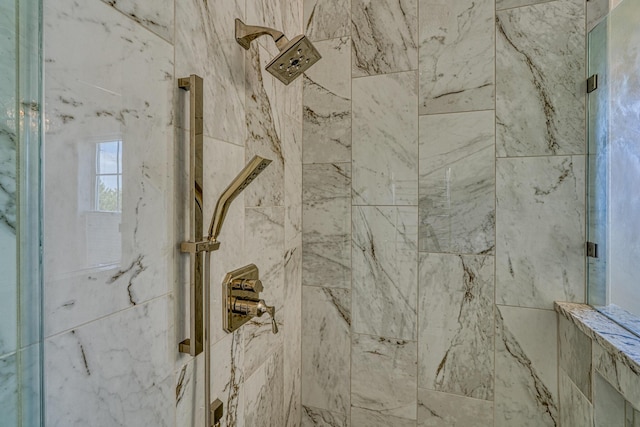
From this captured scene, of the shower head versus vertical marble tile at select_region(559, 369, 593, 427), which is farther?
vertical marble tile at select_region(559, 369, 593, 427)

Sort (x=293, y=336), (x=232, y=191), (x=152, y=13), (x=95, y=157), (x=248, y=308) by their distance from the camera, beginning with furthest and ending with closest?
(x=293, y=336) < (x=248, y=308) < (x=232, y=191) < (x=152, y=13) < (x=95, y=157)

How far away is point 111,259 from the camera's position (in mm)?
583

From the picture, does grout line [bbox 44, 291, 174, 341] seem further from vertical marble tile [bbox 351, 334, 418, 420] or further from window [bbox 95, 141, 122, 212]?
vertical marble tile [bbox 351, 334, 418, 420]

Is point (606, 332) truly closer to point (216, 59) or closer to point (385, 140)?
point (385, 140)

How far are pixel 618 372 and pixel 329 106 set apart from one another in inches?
52.3

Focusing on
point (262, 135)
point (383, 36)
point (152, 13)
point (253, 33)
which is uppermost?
point (383, 36)

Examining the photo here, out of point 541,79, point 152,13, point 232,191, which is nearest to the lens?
point 152,13

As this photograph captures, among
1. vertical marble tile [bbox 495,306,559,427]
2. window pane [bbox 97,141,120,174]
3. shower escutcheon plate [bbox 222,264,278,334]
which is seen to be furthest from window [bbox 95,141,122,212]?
vertical marble tile [bbox 495,306,559,427]

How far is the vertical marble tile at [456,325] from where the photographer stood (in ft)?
4.18

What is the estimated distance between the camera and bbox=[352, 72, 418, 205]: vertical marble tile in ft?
4.49

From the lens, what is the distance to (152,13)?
26.0 inches

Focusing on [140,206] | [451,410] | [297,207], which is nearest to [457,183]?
[297,207]

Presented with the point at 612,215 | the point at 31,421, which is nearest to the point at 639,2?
the point at 612,215

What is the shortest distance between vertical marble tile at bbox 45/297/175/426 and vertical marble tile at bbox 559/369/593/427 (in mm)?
1232
